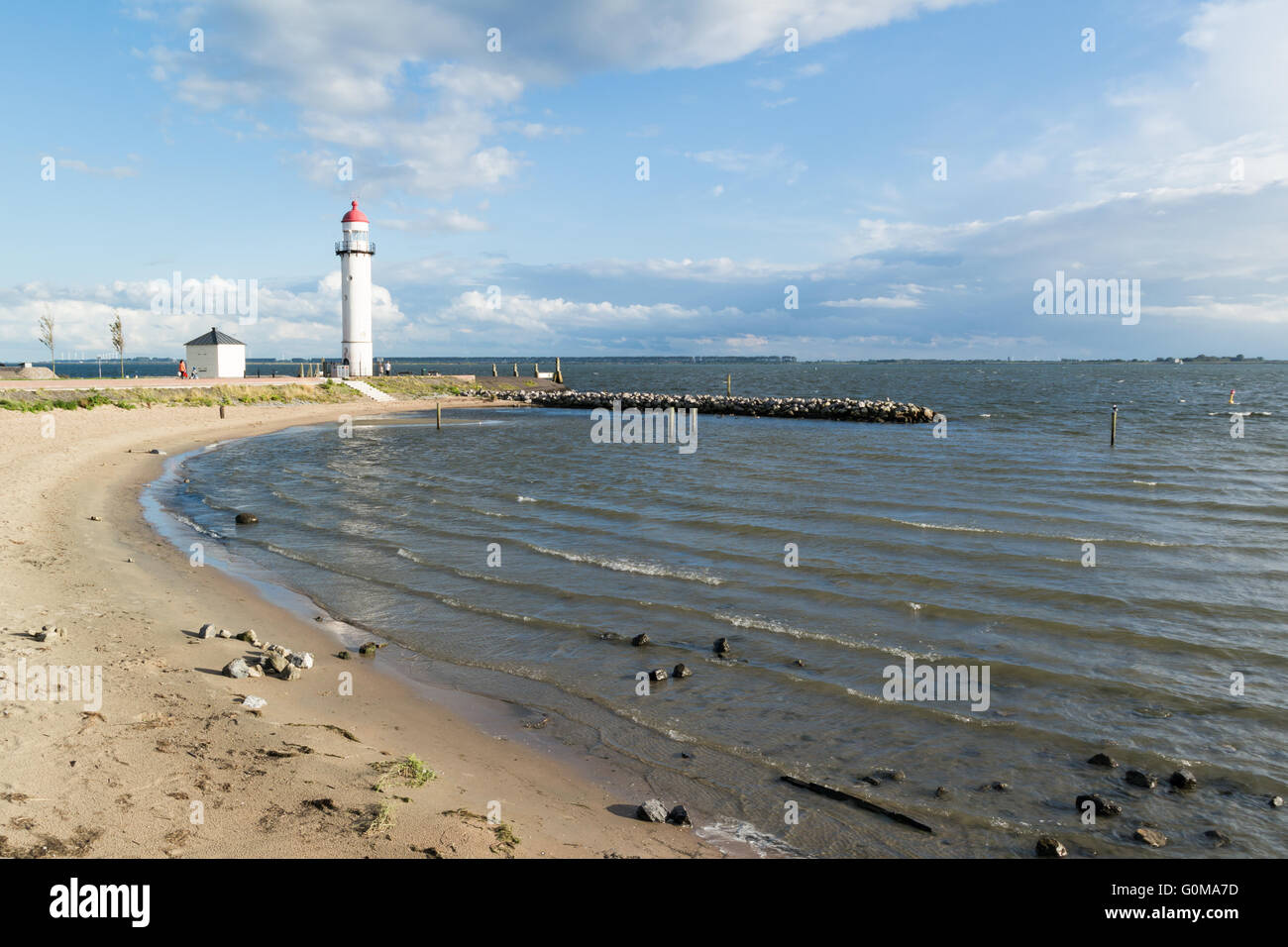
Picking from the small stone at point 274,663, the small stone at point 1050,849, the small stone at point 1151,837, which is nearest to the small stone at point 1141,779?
the small stone at point 1151,837

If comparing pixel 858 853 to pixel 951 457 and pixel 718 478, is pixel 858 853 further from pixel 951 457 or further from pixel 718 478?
pixel 951 457

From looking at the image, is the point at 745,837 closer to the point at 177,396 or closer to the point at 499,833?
the point at 499,833

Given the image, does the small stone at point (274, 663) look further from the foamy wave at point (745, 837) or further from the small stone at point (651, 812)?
the foamy wave at point (745, 837)

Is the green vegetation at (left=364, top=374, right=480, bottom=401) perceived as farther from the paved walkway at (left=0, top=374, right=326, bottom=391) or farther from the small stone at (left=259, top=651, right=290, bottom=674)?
the small stone at (left=259, top=651, right=290, bottom=674)

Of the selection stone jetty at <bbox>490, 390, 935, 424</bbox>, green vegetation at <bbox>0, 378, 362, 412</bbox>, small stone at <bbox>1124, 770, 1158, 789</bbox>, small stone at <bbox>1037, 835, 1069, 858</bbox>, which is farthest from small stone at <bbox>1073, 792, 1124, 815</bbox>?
stone jetty at <bbox>490, 390, 935, 424</bbox>
